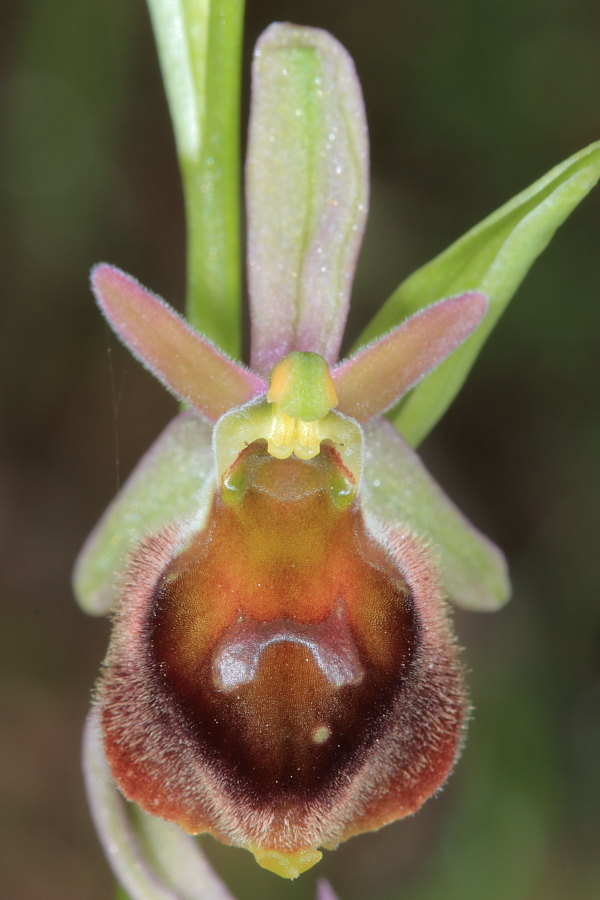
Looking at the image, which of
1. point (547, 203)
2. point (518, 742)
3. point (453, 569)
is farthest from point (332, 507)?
point (518, 742)

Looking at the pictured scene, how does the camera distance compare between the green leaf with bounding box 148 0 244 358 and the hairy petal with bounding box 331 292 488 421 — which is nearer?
the hairy petal with bounding box 331 292 488 421

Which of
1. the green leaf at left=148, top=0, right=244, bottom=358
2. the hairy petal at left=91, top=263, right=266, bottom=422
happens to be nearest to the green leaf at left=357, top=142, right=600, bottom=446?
the green leaf at left=148, top=0, right=244, bottom=358

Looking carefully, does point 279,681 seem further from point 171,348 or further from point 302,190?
point 302,190

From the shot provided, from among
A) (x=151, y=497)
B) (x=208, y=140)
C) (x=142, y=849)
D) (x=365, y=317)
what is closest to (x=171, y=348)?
(x=151, y=497)

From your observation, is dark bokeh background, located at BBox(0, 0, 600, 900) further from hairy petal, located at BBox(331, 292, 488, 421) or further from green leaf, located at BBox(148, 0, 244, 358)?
hairy petal, located at BBox(331, 292, 488, 421)

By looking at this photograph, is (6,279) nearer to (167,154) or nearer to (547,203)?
(167,154)

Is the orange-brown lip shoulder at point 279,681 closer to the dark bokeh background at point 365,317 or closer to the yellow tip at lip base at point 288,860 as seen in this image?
the yellow tip at lip base at point 288,860
